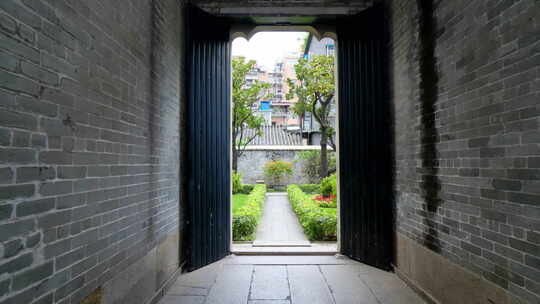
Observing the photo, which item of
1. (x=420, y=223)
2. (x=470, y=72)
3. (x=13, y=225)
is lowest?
(x=420, y=223)

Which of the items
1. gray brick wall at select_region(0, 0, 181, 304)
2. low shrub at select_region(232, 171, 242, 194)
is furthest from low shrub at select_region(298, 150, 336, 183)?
gray brick wall at select_region(0, 0, 181, 304)

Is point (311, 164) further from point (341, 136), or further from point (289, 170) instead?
point (341, 136)

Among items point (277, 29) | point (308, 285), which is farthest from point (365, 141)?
point (277, 29)

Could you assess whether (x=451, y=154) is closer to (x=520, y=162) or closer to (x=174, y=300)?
(x=520, y=162)

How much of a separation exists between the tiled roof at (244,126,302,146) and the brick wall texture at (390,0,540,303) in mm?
16869

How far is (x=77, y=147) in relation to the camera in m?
1.62

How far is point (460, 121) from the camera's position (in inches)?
92.2

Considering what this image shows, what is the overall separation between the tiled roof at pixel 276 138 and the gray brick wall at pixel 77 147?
17097mm

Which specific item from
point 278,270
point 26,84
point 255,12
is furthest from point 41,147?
point 255,12

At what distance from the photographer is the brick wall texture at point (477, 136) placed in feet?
5.65

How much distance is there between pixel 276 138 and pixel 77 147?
62.7 feet

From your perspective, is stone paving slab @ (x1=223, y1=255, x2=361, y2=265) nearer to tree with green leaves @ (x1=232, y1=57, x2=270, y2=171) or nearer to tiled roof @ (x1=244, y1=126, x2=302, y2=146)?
tree with green leaves @ (x1=232, y1=57, x2=270, y2=171)

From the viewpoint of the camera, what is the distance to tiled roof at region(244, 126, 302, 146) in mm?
20078

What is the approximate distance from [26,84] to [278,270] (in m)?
3.21
